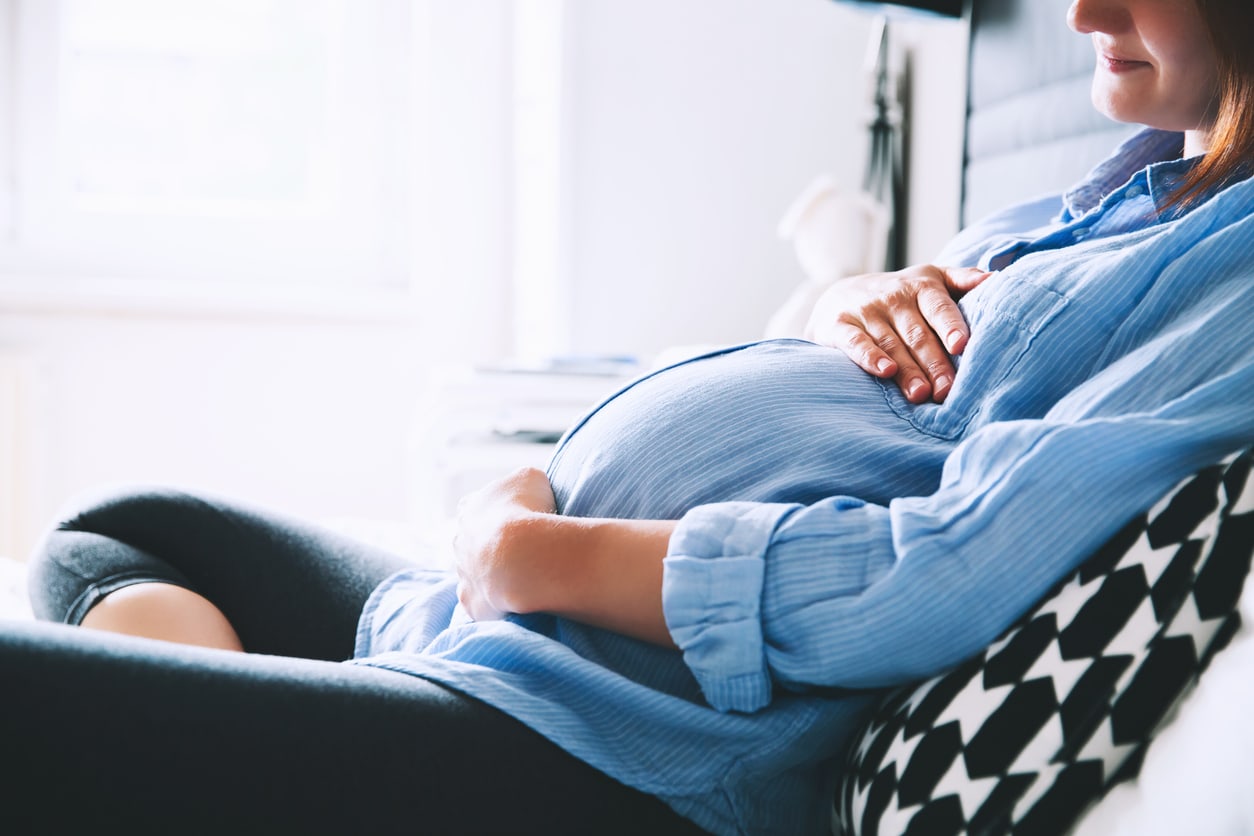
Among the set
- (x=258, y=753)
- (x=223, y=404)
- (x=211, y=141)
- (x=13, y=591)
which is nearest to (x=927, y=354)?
(x=258, y=753)

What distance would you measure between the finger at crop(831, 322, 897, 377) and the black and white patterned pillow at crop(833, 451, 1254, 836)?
25 centimetres

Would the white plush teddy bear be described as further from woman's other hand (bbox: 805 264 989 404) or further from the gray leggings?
the gray leggings

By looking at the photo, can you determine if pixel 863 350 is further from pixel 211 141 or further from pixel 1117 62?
pixel 211 141

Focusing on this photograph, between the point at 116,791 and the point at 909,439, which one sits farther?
the point at 909,439

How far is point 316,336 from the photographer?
2.30 m

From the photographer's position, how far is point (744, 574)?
0.57m

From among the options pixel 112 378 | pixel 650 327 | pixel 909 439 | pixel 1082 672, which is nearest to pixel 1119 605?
pixel 1082 672

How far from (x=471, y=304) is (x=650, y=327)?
42 centimetres

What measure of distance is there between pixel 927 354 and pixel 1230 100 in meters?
0.26

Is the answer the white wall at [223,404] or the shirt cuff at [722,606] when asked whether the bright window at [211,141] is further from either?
the shirt cuff at [722,606]

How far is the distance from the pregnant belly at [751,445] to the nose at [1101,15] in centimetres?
31

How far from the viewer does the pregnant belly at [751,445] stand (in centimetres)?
68

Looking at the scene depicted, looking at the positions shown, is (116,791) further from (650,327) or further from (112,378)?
(112,378)

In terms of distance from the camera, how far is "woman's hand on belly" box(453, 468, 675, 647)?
1.97ft
